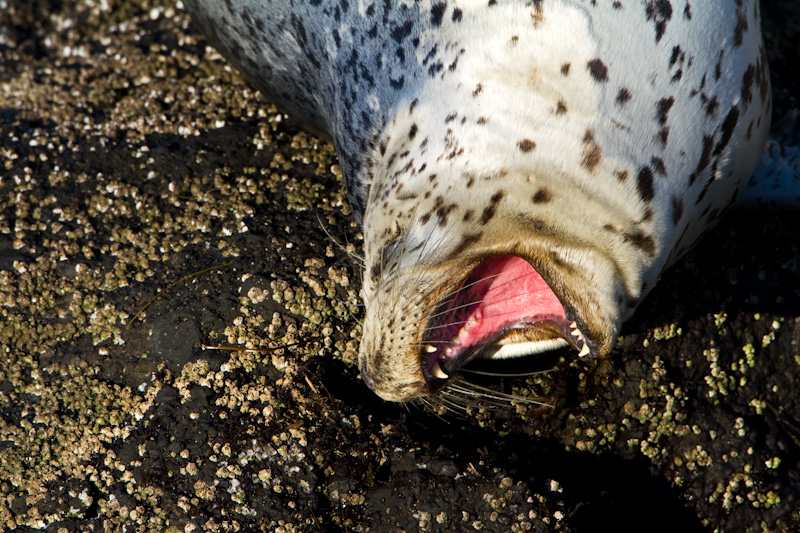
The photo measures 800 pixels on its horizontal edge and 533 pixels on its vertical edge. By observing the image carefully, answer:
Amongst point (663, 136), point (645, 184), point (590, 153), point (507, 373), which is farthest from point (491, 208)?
point (507, 373)

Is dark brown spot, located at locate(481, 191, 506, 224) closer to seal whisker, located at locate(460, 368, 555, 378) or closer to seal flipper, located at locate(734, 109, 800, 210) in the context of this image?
seal whisker, located at locate(460, 368, 555, 378)

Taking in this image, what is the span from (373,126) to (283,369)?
95cm

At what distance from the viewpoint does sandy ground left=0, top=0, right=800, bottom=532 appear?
2424mm

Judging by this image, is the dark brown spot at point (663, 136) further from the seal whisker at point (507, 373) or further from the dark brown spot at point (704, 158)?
the seal whisker at point (507, 373)

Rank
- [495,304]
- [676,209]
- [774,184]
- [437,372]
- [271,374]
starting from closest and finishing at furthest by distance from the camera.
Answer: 1. [676,209]
2. [437,372]
3. [495,304]
4. [271,374]
5. [774,184]

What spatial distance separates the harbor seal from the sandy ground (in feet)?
1.25

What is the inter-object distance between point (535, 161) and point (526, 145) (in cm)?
5

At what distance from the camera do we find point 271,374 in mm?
2633

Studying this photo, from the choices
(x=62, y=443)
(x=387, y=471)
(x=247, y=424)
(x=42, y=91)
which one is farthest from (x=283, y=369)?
(x=42, y=91)

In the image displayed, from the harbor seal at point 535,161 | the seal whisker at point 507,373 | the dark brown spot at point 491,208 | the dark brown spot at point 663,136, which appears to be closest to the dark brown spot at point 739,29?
the harbor seal at point 535,161

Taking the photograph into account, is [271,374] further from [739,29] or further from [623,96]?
[739,29]

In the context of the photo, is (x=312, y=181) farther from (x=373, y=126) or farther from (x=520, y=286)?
(x=520, y=286)

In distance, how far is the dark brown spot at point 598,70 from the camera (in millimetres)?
2074

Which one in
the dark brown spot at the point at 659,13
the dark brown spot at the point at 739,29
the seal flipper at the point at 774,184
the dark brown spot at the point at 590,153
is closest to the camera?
the dark brown spot at the point at 590,153
